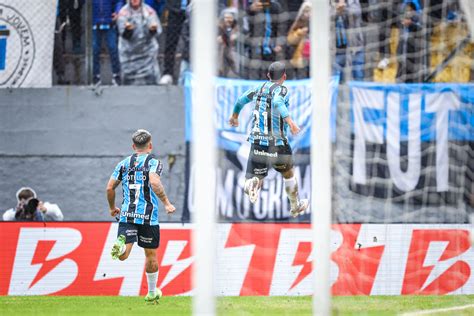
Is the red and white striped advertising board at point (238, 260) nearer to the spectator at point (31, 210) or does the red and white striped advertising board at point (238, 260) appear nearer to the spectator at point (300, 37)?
the spectator at point (31, 210)

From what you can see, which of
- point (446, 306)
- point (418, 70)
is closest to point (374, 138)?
point (418, 70)

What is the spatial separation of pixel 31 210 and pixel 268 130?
537 cm

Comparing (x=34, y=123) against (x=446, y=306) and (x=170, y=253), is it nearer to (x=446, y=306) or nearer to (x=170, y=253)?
(x=170, y=253)

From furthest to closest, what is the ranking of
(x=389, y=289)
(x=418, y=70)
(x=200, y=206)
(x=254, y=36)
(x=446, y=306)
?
1. (x=418, y=70)
2. (x=254, y=36)
3. (x=389, y=289)
4. (x=446, y=306)
5. (x=200, y=206)

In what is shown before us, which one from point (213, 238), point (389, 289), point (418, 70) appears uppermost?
point (418, 70)

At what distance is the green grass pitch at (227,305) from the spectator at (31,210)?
6.95 feet

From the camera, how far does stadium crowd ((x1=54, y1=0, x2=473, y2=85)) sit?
14.5 meters

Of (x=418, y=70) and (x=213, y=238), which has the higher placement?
(x=418, y=70)

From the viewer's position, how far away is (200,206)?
6.00m

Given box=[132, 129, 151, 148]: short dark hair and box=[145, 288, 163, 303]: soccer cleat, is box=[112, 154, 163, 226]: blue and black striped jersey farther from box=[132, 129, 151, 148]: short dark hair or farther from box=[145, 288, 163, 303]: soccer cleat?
box=[145, 288, 163, 303]: soccer cleat

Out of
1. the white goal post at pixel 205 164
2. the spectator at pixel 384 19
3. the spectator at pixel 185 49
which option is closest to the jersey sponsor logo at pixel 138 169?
the spectator at pixel 384 19

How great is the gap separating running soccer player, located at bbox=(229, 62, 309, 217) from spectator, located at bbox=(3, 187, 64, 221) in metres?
4.85

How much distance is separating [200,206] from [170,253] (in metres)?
8.53

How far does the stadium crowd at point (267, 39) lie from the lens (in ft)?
47.7
